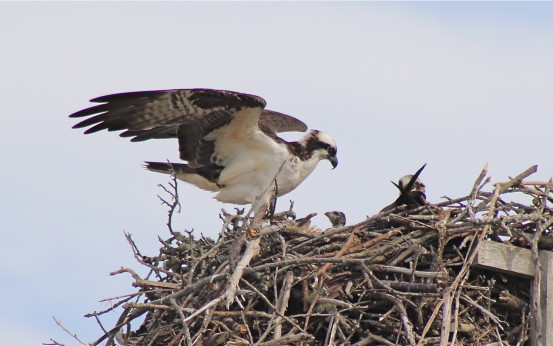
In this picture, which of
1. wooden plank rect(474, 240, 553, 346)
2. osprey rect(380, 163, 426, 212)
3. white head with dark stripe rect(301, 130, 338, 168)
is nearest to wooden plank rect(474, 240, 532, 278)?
wooden plank rect(474, 240, 553, 346)

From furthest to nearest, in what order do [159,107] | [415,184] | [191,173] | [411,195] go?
[191,173]
[415,184]
[159,107]
[411,195]

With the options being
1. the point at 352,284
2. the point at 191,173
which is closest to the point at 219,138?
the point at 191,173

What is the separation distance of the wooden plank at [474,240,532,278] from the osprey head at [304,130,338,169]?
2.22 m

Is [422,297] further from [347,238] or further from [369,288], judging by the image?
[347,238]

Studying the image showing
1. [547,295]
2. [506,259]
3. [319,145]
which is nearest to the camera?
[547,295]

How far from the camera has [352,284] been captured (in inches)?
215

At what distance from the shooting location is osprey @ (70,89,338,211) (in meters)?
6.53

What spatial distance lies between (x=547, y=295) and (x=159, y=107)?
2.96 meters

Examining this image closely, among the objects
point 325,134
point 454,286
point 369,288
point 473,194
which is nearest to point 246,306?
point 369,288

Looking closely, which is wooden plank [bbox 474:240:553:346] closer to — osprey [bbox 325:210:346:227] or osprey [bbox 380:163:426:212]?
osprey [bbox 380:163:426:212]

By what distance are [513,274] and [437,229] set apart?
530 mm

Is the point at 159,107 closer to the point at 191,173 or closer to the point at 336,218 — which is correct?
the point at 191,173

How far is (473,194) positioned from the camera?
5766 millimetres

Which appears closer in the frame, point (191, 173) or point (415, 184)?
point (415, 184)
